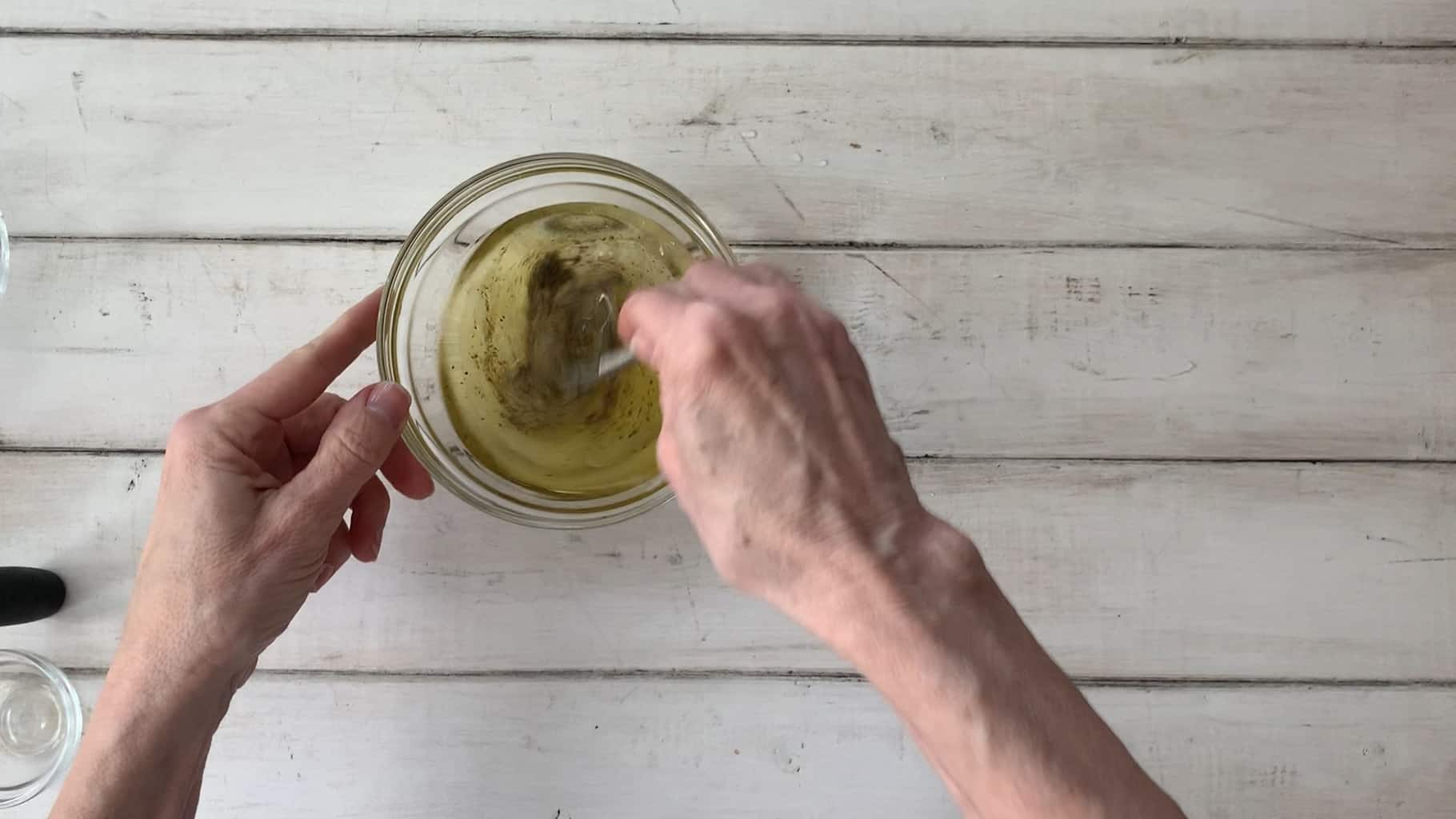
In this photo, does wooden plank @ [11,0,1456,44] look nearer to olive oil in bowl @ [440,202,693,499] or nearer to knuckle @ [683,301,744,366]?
olive oil in bowl @ [440,202,693,499]

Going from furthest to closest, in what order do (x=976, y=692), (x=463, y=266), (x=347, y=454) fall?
(x=463, y=266)
(x=347, y=454)
(x=976, y=692)

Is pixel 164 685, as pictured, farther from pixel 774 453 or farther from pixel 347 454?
pixel 774 453

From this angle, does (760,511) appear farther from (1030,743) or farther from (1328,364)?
(1328,364)

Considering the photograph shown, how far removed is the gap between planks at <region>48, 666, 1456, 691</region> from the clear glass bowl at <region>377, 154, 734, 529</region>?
147 mm

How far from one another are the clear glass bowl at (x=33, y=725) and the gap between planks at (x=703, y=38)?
523mm

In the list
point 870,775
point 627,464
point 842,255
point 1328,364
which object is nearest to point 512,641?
point 627,464

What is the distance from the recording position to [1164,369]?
0.85 metres

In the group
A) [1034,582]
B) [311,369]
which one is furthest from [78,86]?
[1034,582]

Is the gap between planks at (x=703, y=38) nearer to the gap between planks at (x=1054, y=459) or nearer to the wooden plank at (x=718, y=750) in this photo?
the gap between planks at (x=1054, y=459)

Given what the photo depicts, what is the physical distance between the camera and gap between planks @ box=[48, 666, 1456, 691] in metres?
0.84

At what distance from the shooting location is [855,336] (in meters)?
0.84

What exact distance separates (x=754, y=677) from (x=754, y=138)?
0.45m

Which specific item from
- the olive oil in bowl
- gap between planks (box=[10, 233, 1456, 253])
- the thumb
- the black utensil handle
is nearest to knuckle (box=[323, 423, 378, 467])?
the thumb

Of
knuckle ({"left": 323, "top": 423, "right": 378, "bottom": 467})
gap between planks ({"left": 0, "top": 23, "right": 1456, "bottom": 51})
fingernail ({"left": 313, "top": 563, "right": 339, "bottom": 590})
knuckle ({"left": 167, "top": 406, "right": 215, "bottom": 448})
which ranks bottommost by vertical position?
fingernail ({"left": 313, "top": 563, "right": 339, "bottom": 590})
